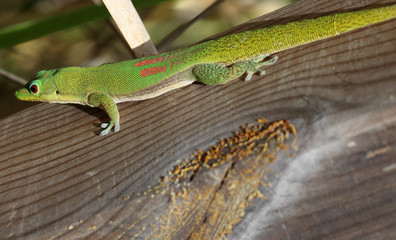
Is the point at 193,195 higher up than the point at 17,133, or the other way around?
the point at 17,133

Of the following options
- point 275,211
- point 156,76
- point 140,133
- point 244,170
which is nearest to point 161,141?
point 140,133

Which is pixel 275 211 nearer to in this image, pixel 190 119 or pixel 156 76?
pixel 190 119

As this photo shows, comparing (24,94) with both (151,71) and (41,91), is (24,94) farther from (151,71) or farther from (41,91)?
(151,71)

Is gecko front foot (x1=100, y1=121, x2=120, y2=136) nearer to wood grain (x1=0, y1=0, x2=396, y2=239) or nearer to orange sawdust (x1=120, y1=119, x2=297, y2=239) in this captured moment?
wood grain (x1=0, y1=0, x2=396, y2=239)

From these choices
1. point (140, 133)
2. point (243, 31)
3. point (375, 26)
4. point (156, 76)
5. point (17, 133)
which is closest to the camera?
point (375, 26)

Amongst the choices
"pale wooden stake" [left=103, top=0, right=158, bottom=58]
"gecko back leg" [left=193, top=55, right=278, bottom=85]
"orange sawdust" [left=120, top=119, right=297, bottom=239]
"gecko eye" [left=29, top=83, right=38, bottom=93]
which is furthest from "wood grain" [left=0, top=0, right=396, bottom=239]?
"gecko eye" [left=29, top=83, right=38, bottom=93]

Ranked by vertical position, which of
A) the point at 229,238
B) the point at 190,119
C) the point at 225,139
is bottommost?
the point at 229,238
